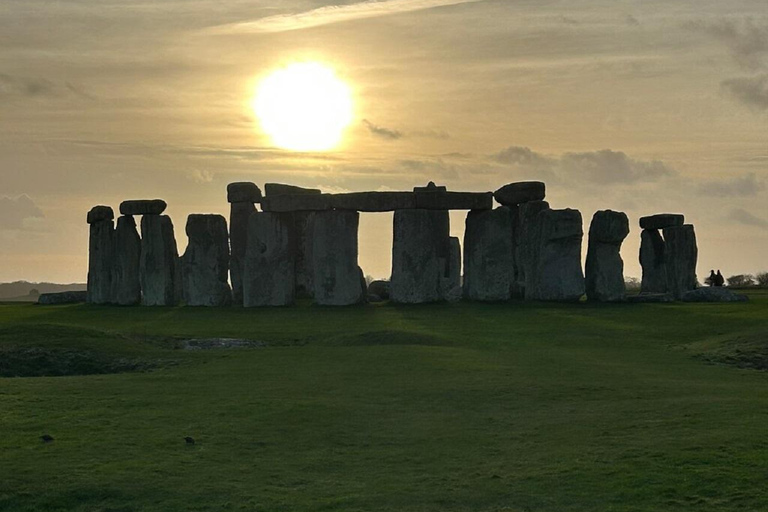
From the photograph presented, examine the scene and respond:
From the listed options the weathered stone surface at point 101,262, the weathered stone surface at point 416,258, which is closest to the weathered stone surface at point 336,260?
the weathered stone surface at point 416,258

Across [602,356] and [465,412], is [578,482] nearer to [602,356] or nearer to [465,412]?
[465,412]

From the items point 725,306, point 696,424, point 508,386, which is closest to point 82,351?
point 508,386

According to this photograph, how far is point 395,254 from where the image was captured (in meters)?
43.5

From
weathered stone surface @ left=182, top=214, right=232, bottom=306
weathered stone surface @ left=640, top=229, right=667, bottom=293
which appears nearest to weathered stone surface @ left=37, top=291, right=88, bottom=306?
weathered stone surface @ left=182, top=214, right=232, bottom=306

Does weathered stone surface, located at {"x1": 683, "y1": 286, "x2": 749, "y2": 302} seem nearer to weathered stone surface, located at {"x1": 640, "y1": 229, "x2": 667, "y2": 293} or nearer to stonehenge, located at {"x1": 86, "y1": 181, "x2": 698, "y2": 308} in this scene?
stonehenge, located at {"x1": 86, "y1": 181, "x2": 698, "y2": 308}

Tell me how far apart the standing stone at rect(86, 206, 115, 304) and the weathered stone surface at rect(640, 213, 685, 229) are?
2216cm

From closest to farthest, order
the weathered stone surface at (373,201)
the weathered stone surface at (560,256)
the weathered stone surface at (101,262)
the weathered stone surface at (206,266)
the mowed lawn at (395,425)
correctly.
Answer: the mowed lawn at (395,425)
the weathered stone surface at (560,256)
the weathered stone surface at (373,201)
the weathered stone surface at (206,266)
the weathered stone surface at (101,262)

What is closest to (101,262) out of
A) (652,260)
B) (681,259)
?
(652,260)

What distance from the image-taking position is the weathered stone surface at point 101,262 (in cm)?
4822

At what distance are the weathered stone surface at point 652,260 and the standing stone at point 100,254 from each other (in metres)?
22.3

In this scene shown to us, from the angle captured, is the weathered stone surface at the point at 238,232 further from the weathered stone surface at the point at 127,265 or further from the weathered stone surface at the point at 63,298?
the weathered stone surface at the point at 63,298

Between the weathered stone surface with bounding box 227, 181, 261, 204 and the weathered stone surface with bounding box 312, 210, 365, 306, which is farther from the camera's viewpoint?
the weathered stone surface with bounding box 227, 181, 261, 204

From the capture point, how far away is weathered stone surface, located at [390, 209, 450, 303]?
4291 centimetres

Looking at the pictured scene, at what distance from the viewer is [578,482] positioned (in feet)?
47.2
